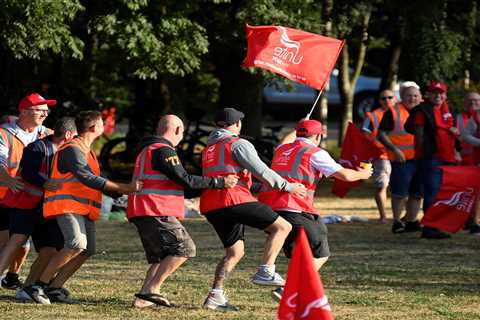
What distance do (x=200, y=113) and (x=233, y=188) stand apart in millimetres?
13782

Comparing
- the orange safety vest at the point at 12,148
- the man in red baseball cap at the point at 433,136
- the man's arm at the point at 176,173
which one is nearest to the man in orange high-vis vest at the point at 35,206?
the orange safety vest at the point at 12,148

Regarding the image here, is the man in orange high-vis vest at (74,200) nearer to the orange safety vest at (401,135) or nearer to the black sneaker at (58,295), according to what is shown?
the black sneaker at (58,295)

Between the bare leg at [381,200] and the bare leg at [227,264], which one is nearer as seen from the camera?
the bare leg at [227,264]

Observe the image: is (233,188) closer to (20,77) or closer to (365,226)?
(365,226)

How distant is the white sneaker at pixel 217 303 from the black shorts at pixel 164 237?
382mm

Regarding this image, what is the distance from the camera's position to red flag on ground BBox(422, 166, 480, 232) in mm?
15680

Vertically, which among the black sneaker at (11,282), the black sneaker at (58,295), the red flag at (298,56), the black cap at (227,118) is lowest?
the black sneaker at (11,282)

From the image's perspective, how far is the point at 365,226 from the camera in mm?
17719

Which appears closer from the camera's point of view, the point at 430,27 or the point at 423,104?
the point at 423,104

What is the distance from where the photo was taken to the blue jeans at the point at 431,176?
16.6 metres

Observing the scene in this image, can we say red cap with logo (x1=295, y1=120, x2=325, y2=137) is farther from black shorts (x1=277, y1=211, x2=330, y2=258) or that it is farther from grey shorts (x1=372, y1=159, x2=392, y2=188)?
grey shorts (x1=372, y1=159, x2=392, y2=188)

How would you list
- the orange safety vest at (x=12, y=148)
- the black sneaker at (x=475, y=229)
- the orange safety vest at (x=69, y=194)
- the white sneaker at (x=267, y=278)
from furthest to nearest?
the black sneaker at (x=475, y=229) < the orange safety vest at (x=12, y=148) < the white sneaker at (x=267, y=278) < the orange safety vest at (x=69, y=194)

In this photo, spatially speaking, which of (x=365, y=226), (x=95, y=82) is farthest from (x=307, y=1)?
(x=95, y=82)

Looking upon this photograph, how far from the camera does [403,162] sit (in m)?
16.7
